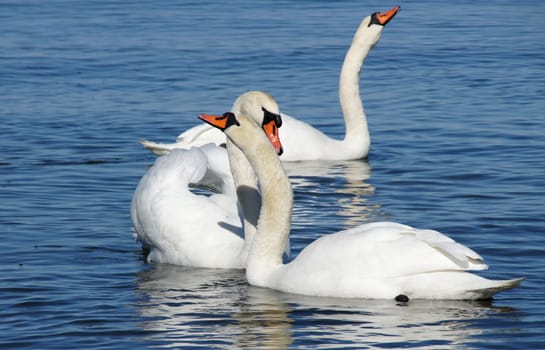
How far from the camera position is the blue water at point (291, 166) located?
822cm

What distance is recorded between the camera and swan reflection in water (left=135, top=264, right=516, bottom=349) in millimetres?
7801

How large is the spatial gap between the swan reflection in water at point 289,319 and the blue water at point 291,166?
0.8 inches

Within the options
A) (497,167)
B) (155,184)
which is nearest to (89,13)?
(497,167)

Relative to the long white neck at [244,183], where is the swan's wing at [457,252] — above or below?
below

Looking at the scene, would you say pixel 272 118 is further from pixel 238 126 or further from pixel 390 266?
pixel 390 266

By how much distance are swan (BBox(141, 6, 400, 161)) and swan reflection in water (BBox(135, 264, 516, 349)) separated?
4.98 metres

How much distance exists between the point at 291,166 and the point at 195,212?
4351mm

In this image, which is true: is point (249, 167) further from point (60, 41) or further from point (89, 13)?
point (89, 13)

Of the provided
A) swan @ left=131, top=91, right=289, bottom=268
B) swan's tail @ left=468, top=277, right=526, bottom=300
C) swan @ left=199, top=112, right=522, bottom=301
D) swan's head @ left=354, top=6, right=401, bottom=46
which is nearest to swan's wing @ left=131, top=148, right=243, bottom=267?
swan @ left=131, top=91, right=289, bottom=268

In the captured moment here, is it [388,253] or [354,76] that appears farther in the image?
[354,76]

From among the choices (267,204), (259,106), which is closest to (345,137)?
(259,106)

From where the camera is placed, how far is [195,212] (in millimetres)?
9938

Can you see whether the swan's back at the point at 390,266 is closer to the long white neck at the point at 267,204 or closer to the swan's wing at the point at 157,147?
the long white neck at the point at 267,204

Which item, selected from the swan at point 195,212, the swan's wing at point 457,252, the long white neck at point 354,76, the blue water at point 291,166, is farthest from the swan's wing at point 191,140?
the swan's wing at point 457,252
